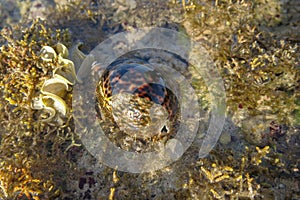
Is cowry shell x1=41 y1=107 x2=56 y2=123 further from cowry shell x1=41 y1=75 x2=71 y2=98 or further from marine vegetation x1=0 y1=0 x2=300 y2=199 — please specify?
cowry shell x1=41 y1=75 x2=71 y2=98

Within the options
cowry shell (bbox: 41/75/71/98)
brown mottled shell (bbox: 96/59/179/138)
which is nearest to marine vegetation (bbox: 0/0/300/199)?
cowry shell (bbox: 41/75/71/98)

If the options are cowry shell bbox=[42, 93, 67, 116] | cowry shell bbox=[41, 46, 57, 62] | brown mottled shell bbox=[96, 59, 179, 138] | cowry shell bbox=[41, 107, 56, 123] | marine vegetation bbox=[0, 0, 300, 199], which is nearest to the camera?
marine vegetation bbox=[0, 0, 300, 199]

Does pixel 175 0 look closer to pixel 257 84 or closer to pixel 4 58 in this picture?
pixel 257 84

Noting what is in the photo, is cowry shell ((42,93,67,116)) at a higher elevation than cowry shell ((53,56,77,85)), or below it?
below

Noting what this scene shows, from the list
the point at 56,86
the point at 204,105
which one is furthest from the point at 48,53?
the point at 204,105

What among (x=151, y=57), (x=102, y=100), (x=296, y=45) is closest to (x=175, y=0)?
(x=151, y=57)

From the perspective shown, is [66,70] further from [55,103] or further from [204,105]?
[204,105]

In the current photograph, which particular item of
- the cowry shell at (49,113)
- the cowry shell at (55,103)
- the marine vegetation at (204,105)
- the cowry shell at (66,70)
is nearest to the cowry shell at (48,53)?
the marine vegetation at (204,105)
